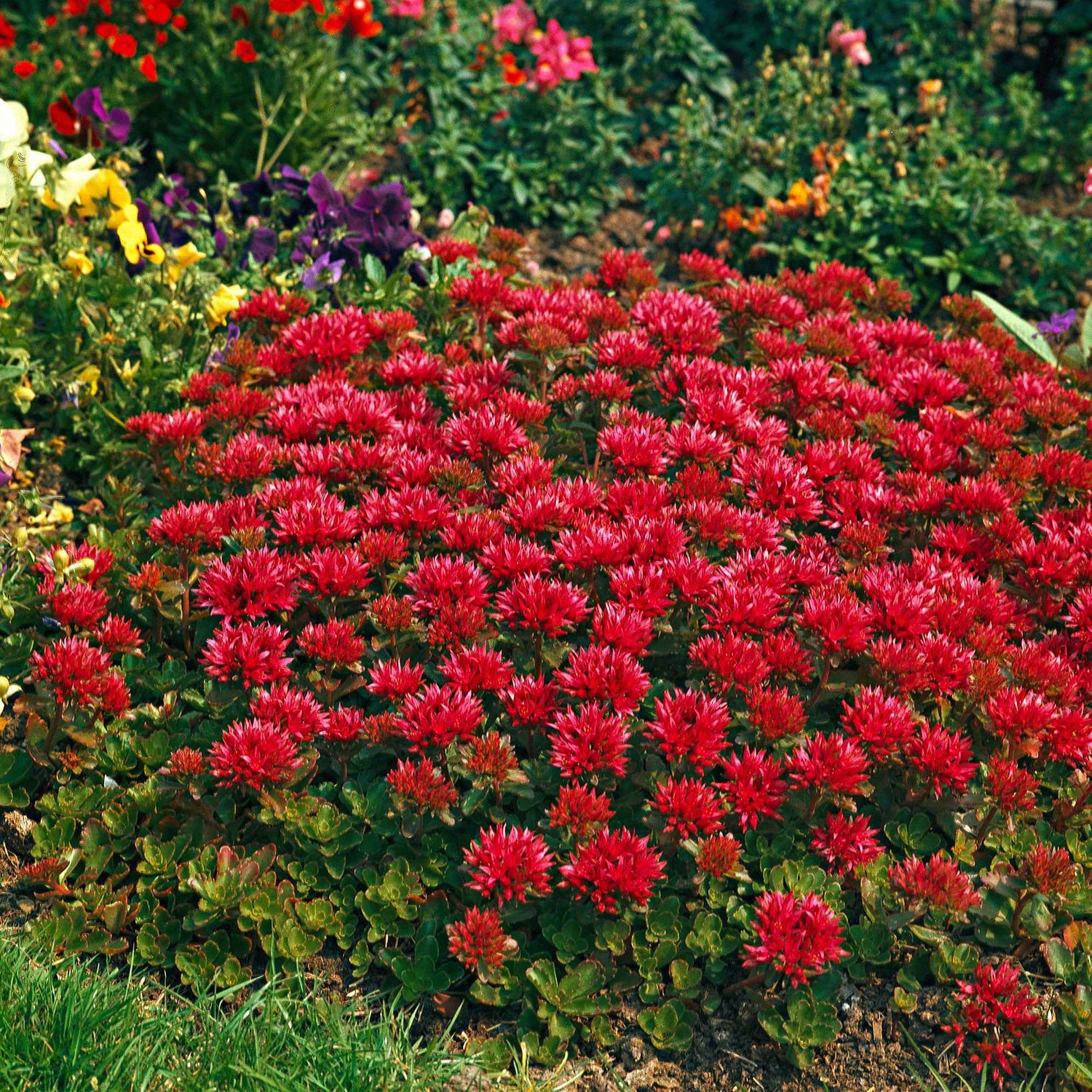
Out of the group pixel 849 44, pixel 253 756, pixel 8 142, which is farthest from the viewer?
pixel 849 44

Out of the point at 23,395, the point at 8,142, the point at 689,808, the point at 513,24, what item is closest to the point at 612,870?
the point at 689,808

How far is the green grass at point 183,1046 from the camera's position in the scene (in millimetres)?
2650

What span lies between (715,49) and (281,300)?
431 cm

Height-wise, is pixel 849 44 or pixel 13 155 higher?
pixel 849 44

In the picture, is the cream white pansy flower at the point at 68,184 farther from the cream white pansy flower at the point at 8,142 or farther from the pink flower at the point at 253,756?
the pink flower at the point at 253,756

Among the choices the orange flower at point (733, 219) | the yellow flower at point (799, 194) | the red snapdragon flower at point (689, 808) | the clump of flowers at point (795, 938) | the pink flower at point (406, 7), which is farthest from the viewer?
the pink flower at point (406, 7)

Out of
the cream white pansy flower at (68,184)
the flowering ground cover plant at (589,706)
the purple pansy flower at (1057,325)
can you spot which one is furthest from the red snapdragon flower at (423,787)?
the purple pansy flower at (1057,325)

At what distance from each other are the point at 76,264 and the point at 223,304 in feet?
1.80

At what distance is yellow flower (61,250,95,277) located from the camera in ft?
14.6

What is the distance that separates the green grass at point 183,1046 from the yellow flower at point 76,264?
259 cm

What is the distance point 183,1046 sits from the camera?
2.78m

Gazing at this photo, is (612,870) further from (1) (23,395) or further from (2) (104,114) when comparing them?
(2) (104,114)

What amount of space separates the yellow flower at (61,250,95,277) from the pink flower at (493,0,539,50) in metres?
3.60

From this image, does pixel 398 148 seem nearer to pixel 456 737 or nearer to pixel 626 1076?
pixel 456 737
